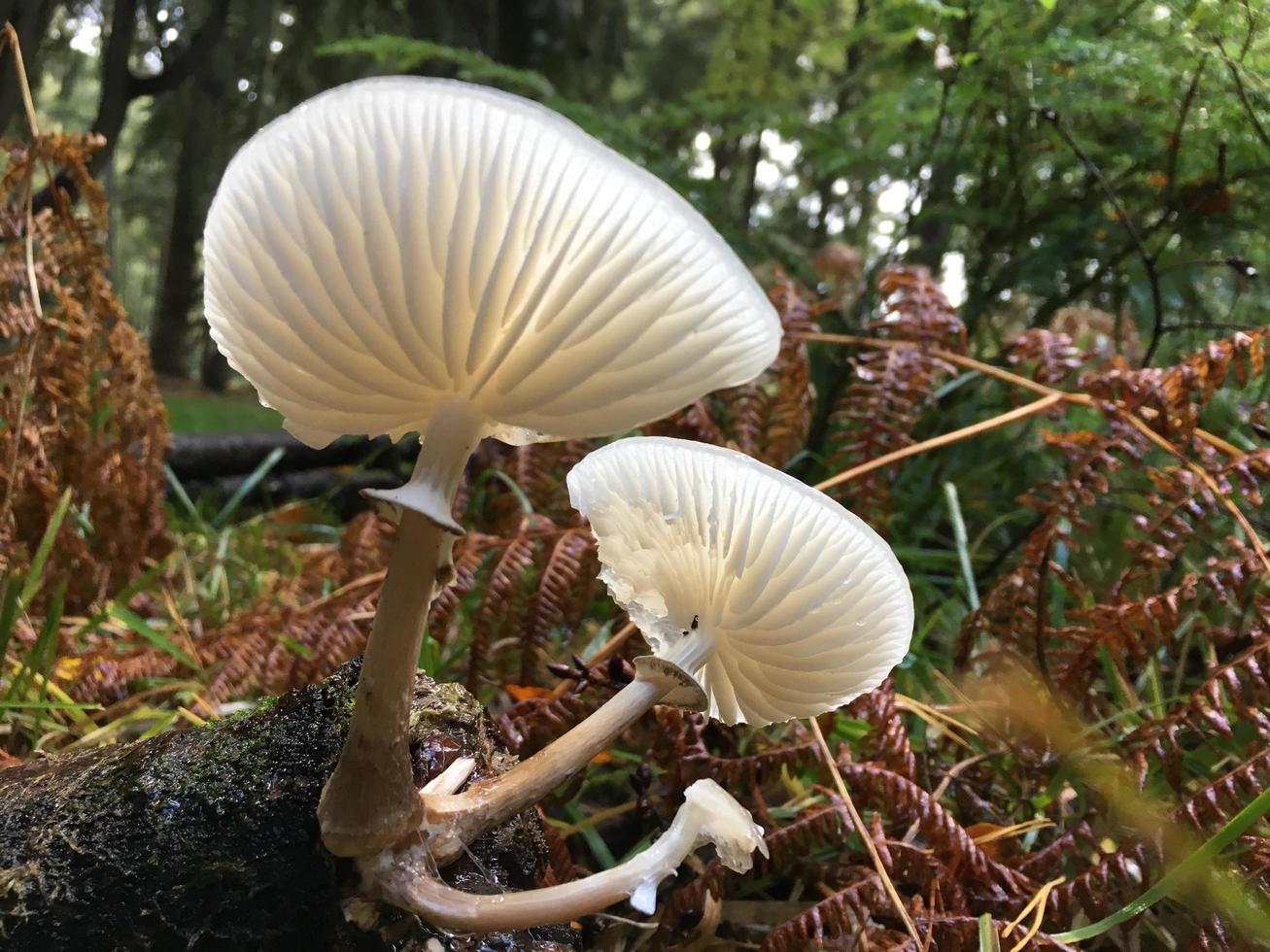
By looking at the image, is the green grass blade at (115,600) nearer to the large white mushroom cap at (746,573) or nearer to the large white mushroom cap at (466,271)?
the large white mushroom cap at (466,271)

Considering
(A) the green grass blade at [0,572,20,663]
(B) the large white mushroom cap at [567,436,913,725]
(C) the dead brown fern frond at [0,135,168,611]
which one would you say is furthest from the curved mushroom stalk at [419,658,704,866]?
(C) the dead brown fern frond at [0,135,168,611]

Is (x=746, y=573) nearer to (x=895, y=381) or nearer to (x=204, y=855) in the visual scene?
(x=204, y=855)

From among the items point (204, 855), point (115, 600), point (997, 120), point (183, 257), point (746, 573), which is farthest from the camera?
point (183, 257)

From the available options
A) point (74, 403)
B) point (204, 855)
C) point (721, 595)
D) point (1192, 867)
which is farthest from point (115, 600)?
point (1192, 867)

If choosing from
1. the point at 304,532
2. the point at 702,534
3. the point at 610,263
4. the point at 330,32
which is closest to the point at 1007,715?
the point at 702,534

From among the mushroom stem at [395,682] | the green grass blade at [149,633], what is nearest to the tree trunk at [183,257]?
the green grass blade at [149,633]

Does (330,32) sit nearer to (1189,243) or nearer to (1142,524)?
(1189,243)
